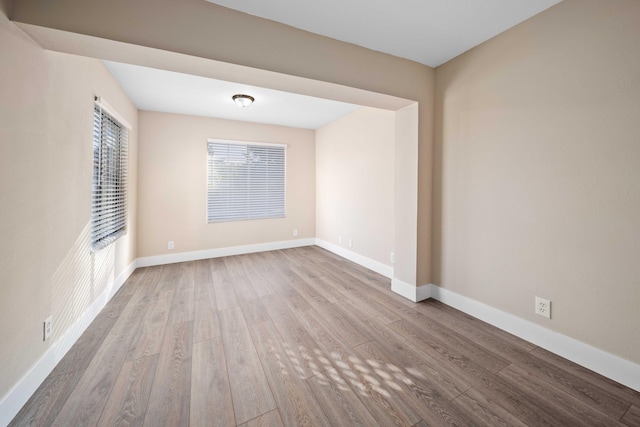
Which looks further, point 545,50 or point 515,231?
point 515,231

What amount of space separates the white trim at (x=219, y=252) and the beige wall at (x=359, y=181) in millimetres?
622

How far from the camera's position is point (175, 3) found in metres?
1.62

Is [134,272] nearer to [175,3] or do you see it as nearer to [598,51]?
[175,3]

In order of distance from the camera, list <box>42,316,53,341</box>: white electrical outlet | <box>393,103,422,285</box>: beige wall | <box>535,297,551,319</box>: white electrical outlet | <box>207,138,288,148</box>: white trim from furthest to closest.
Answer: <box>207,138,288,148</box>: white trim
<box>393,103,422,285</box>: beige wall
<box>535,297,551,319</box>: white electrical outlet
<box>42,316,53,341</box>: white electrical outlet

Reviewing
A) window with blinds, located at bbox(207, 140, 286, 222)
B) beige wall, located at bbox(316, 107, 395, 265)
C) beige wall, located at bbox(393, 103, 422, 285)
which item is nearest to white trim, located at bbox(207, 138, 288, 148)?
window with blinds, located at bbox(207, 140, 286, 222)

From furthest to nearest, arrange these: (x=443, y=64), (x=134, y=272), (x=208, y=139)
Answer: (x=208, y=139)
(x=134, y=272)
(x=443, y=64)

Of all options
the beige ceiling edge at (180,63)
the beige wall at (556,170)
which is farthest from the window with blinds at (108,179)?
the beige wall at (556,170)

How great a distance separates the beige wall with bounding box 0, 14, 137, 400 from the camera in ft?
4.26

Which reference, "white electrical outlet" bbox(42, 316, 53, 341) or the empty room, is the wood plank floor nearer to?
the empty room

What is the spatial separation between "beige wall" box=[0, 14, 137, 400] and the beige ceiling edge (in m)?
0.13

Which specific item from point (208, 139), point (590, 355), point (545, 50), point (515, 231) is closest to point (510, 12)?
point (545, 50)

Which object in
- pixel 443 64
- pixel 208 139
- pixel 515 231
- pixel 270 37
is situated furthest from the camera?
pixel 208 139

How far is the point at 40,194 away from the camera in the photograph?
1.57 meters

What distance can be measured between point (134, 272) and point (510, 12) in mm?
5087
